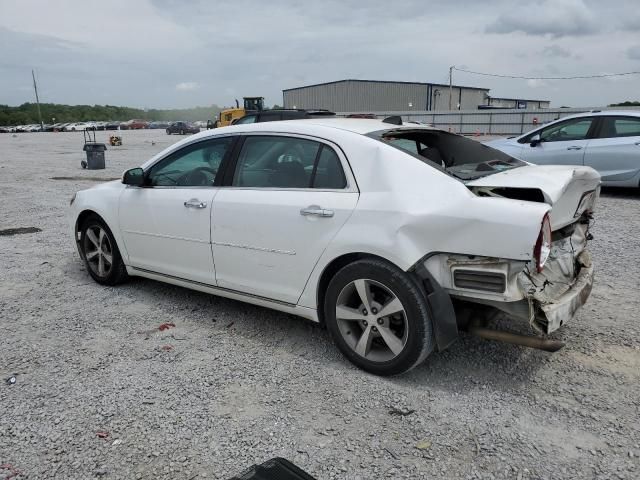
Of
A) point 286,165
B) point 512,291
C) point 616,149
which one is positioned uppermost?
point 286,165

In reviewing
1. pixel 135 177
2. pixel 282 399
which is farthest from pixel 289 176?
pixel 135 177

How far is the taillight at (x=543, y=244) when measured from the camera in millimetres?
2748

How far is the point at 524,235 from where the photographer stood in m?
2.69

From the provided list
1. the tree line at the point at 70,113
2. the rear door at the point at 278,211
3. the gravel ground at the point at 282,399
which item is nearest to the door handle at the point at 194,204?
the rear door at the point at 278,211

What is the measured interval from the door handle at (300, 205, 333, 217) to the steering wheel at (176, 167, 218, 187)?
1.03 meters

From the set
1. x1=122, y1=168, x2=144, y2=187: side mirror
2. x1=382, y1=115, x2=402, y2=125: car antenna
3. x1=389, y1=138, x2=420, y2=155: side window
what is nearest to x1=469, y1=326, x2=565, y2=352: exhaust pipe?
x1=389, y1=138, x2=420, y2=155: side window

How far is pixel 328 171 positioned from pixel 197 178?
4.29ft

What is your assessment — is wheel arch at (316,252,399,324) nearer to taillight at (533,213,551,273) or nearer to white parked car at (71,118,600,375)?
white parked car at (71,118,600,375)

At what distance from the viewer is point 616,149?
30.2 ft

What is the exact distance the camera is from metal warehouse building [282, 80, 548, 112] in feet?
184

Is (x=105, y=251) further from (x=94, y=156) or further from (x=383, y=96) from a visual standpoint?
(x=383, y=96)

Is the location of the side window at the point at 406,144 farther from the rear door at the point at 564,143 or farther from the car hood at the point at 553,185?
the rear door at the point at 564,143

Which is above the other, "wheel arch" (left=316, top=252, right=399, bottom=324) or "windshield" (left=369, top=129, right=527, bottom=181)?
"windshield" (left=369, top=129, right=527, bottom=181)

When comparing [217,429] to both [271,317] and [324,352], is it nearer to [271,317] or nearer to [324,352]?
[324,352]
